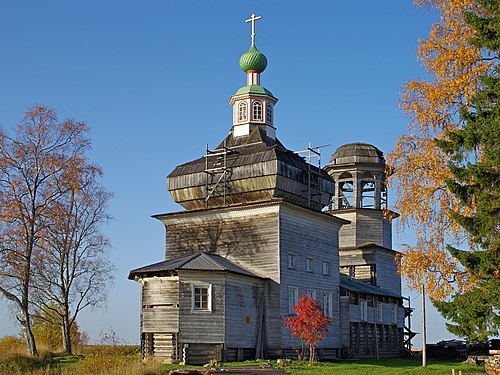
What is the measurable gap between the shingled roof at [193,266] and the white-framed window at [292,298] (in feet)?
6.48

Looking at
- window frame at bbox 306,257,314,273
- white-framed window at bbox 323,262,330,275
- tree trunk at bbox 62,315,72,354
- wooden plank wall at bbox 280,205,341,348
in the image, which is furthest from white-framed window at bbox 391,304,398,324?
tree trunk at bbox 62,315,72,354

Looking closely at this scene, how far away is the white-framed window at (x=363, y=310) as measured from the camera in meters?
40.4

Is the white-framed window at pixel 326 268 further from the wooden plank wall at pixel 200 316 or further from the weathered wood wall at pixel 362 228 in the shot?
the weathered wood wall at pixel 362 228

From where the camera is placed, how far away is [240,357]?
105 ft

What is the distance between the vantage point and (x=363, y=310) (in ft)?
134

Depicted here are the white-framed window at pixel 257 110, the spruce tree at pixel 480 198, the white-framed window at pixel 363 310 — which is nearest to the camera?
the spruce tree at pixel 480 198

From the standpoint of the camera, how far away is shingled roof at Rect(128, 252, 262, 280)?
103ft

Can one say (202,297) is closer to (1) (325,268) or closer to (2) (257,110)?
(1) (325,268)

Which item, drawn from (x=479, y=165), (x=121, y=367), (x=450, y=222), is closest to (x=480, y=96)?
(x=479, y=165)

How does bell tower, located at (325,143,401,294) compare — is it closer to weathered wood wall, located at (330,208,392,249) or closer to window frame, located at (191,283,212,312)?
weathered wood wall, located at (330,208,392,249)

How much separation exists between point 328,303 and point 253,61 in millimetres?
14842

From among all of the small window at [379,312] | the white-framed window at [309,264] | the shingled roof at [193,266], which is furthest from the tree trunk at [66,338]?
the small window at [379,312]

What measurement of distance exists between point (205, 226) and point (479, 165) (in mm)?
19659

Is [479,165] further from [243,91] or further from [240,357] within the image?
[243,91]
